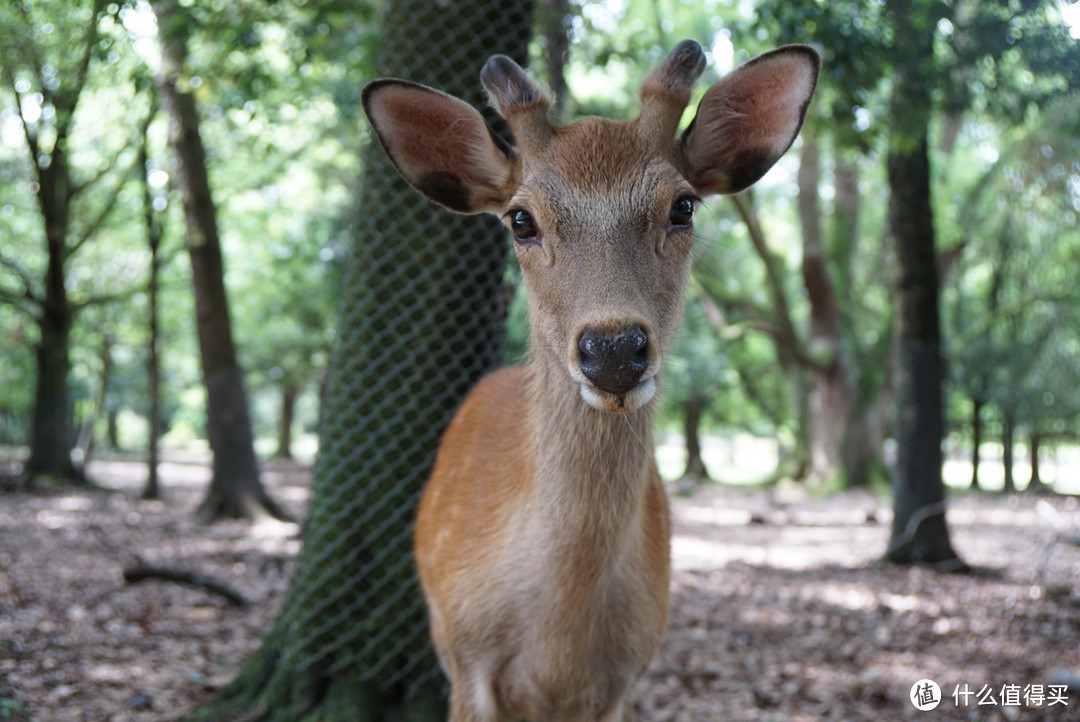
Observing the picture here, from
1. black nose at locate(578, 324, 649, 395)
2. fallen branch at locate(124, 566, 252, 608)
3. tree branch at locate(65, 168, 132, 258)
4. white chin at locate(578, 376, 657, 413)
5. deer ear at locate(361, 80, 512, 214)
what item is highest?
tree branch at locate(65, 168, 132, 258)

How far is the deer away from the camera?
8.15 feet

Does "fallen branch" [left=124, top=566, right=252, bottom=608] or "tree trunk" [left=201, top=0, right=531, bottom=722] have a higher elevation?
"tree trunk" [left=201, top=0, right=531, bottom=722]

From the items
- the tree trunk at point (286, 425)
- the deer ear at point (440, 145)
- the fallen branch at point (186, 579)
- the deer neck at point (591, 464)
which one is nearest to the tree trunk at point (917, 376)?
the fallen branch at point (186, 579)

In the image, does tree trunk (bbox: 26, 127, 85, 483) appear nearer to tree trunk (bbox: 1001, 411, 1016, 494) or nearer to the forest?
the forest

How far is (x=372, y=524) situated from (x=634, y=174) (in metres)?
2.36

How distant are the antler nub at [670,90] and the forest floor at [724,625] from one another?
3.08 metres

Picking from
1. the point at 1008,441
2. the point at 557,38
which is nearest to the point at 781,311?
the point at 1008,441

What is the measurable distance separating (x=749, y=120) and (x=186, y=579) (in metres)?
4.78

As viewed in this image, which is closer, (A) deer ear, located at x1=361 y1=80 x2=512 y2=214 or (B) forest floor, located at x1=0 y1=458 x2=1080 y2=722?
(A) deer ear, located at x1=361 y1=80 x2=512 y2=214

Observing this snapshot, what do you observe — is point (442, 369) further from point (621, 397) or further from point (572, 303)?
point (621, 397)

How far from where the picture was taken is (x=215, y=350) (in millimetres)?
10016

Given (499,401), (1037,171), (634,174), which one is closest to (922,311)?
(1037,171)

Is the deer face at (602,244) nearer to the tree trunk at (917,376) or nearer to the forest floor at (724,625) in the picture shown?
the forest floor at (724,625)
